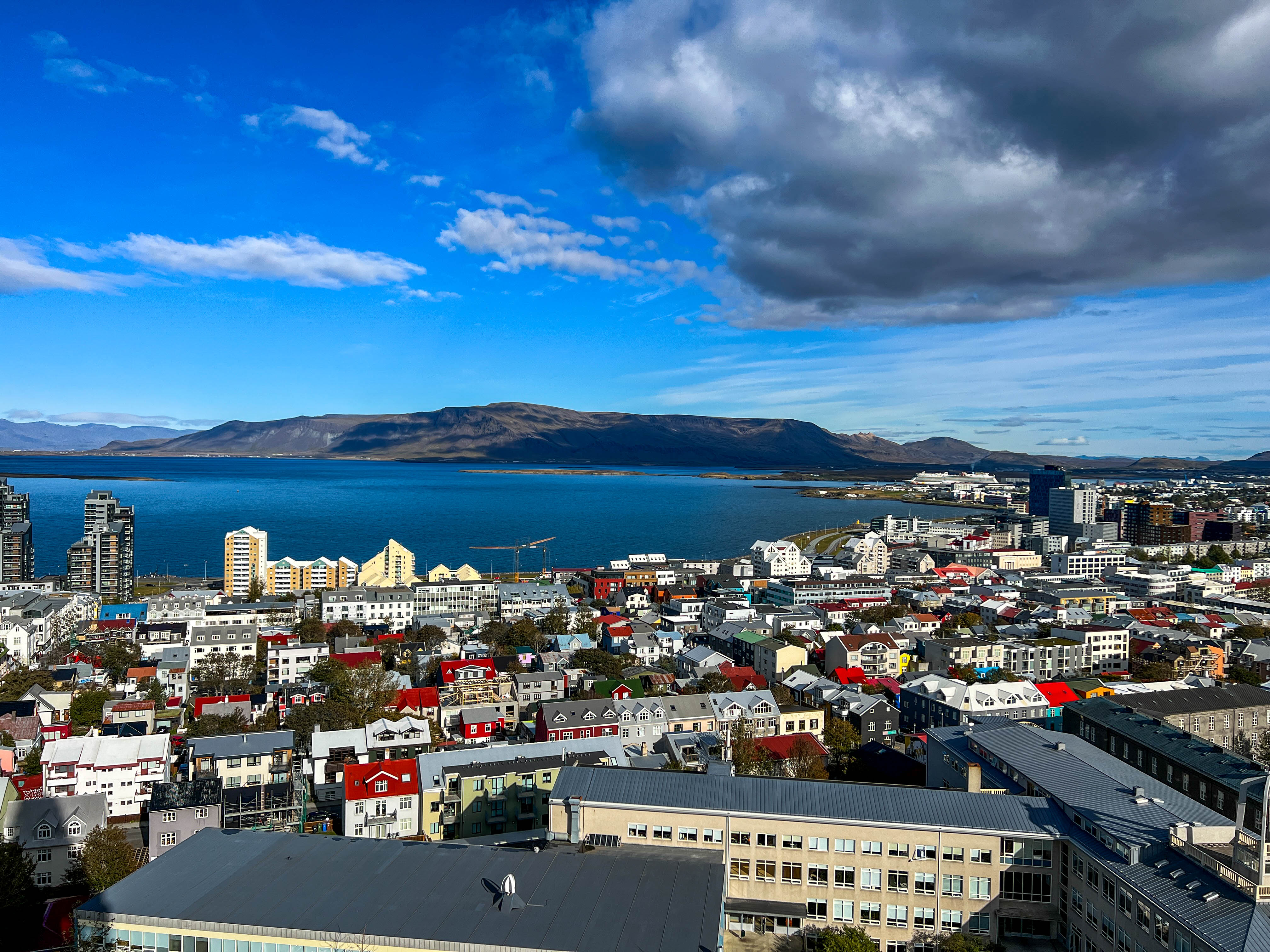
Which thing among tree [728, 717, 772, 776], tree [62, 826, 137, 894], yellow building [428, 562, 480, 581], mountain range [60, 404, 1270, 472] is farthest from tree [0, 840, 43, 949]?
mountain range [60, 404, 1270, 472]

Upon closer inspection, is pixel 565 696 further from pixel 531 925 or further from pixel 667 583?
pixel 667 583

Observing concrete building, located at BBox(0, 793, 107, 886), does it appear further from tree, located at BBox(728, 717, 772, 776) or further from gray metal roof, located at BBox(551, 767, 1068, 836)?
tree, located at BBox(728, 717, 772, 776)

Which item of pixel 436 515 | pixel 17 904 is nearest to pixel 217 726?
pixel 17 904

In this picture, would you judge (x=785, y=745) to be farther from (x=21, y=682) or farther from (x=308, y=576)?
(x=308, y=576)

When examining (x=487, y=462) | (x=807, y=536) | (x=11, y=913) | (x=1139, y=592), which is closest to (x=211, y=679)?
(x=11, y=913)

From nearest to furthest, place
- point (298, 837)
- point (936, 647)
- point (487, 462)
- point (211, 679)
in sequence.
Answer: point (298, 837)
point (211, 679)
point (936, 647)
point (487, 462)

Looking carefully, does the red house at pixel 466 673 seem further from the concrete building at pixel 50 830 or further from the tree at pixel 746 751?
the concrete building at pixel 50 830
